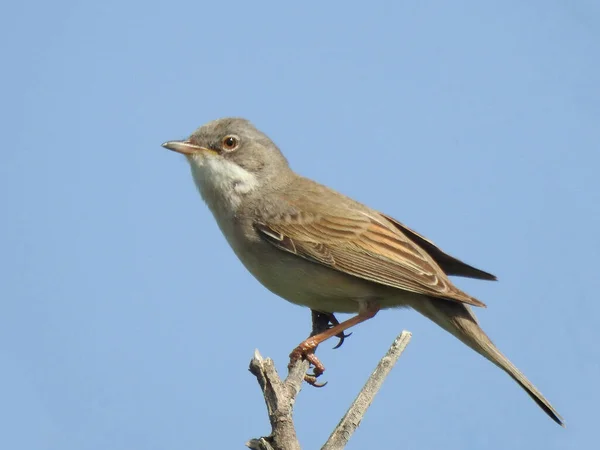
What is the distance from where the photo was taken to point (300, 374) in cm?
568

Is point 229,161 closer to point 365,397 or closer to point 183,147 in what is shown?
point 183,147

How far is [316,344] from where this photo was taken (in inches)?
252

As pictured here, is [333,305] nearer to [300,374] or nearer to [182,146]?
[300,374]

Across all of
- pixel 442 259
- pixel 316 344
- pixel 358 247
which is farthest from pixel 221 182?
pixel 442 259

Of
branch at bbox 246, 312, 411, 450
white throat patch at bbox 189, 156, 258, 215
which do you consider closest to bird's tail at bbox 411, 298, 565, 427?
branch at bbox 246, 312, 411, 450

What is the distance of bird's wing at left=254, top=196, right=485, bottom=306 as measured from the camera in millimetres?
6473

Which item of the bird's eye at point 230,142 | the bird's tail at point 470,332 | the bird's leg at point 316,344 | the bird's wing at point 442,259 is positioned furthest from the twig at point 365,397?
the bird's eye at point 230,142

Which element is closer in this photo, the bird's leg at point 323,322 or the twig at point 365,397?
the twig at point 365,397

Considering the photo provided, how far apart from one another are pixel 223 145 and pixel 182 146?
0.37m

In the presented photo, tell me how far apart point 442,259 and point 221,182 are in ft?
6.98

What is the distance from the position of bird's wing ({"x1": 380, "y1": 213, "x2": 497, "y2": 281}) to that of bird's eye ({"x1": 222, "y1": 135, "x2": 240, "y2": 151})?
1.49 meters

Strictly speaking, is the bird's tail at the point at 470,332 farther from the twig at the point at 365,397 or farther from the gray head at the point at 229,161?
the gray head at the point at 229,161

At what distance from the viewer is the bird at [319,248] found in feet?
21.3

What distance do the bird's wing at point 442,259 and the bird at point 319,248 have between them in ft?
0.04
